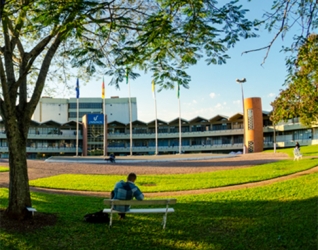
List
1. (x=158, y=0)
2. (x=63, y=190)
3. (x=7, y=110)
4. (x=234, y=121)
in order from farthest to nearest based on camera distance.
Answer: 1. (x=234, y=121)
2. (x=63, y=190)
3. (x=7, y=110)
4. (x=158, y=0)

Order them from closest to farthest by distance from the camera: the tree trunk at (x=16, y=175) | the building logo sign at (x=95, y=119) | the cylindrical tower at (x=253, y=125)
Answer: the tree trunk at (x=16, y=175), the cylindrical tower at (x=253, y=125), the building logo sign at (x=95, y=119)

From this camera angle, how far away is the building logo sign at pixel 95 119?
70.2m

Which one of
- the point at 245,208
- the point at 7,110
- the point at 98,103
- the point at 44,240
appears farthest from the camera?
the point at 98,103

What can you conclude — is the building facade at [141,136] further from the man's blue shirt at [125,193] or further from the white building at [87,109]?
the man's blue shirt at [125,193]

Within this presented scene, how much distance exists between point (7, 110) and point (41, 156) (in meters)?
66.8

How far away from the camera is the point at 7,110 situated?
26.1 feet

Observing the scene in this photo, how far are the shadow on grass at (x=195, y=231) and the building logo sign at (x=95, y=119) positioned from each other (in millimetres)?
61540

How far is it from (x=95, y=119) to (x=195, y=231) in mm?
64516

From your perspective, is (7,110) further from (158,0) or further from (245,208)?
(245,208)

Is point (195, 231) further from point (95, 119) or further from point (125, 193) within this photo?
point (95, 119)

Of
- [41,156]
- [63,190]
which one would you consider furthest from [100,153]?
[63,190]

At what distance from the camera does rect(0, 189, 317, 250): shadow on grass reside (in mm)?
6641

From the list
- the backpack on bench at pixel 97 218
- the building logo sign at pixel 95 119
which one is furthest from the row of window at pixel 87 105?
the backpack on bench at pixel 97 218

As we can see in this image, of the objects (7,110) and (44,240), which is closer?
(44,240)
